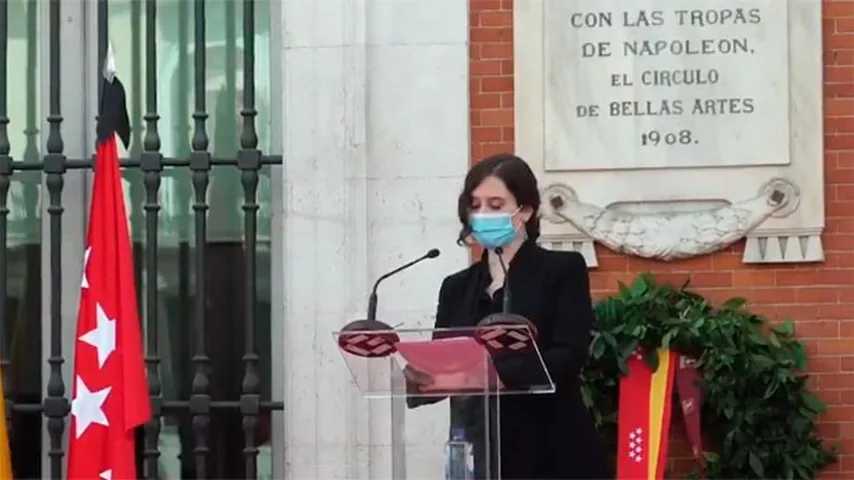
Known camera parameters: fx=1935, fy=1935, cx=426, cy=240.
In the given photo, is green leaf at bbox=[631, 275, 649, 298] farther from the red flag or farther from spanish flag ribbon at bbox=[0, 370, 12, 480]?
spanish flag ribbon at bbox=[0, 370, 12, 480]

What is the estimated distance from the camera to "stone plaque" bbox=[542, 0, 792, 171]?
25.4 ft

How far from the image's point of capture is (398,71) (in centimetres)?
792

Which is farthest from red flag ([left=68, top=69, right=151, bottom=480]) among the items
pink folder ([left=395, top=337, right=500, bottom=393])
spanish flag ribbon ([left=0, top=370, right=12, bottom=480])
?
pink folder ([left=395, top=337, right=500, bottom=393])

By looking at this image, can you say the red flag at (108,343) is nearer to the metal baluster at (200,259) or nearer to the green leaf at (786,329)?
the metal baluster at (200,259)

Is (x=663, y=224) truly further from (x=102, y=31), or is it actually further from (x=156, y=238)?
(x=102, y=31)

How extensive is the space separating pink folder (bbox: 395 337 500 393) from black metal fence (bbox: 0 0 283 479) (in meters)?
3.01

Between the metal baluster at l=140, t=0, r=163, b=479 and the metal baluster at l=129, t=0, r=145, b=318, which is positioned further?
the metal baluster at l=129, t=0, r=145, b=318

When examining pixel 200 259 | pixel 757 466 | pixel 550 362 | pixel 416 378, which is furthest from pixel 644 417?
pixel 416 378

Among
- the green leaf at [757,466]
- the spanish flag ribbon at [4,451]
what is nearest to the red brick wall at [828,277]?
the green leaf at [757,466]

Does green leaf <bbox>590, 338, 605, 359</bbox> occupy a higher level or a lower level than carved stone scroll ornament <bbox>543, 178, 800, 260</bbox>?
lower

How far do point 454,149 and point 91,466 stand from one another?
6.36 ft

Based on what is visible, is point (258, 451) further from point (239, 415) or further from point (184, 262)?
point (184, 262)

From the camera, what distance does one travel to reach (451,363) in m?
5.18

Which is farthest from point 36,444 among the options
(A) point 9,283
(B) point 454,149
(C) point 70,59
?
(B) point 454,149
